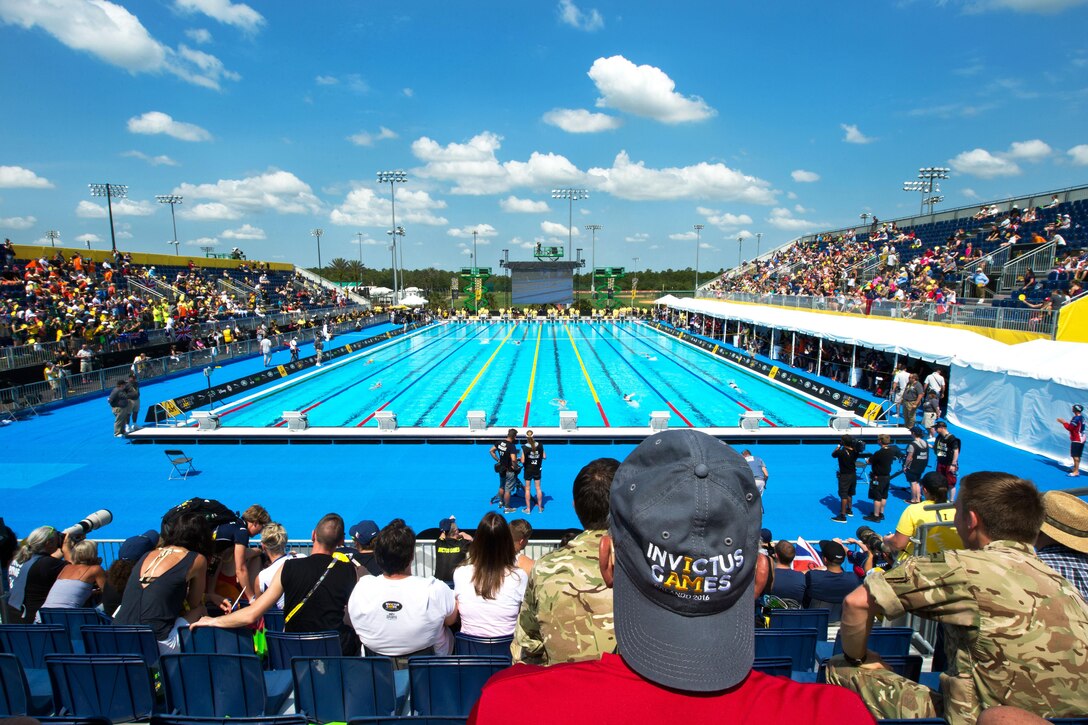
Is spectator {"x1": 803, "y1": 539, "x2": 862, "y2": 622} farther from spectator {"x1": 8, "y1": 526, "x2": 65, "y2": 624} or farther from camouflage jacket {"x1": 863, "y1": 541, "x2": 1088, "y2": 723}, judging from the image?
spectator {"x1": 8, "y1": 526, "x2": 65, "y2": 624}

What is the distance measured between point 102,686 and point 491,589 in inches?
93.7

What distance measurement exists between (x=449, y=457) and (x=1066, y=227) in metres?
23.7

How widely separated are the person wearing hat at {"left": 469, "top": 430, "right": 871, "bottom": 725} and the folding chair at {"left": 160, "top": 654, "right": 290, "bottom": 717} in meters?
3.09

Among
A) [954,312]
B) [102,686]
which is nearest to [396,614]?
[102,686]

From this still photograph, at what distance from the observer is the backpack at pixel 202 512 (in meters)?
3.99

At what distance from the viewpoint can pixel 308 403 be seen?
18328 millimetres

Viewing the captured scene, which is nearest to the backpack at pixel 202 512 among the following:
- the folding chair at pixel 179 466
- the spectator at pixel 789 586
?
the spectator at pixel 789 586

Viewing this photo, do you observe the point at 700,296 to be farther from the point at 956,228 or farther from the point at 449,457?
the point at 449,457

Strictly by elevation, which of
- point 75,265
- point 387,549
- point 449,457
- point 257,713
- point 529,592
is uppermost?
point 75,265

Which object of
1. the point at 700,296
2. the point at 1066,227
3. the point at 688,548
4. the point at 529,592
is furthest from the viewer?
the point at 700,296

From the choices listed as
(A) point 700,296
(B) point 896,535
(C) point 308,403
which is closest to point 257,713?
(B) point 896,535

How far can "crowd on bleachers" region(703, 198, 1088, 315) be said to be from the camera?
17844 millimetres

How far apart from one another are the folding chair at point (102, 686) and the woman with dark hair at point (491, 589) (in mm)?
1937

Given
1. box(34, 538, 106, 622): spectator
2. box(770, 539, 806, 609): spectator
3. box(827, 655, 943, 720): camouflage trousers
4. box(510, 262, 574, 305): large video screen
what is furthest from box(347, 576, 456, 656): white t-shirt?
box(510, 262, 574, 305): large video screen
